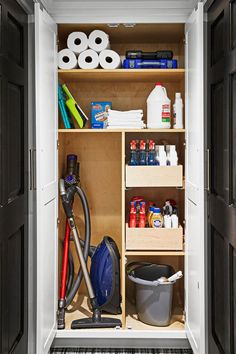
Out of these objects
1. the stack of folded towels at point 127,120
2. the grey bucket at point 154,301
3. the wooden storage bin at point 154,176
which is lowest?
the grey bucket at point 154,301

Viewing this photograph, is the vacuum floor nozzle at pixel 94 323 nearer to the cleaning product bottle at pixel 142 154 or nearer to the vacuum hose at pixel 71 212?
the vacuum hose at pixel 71 212

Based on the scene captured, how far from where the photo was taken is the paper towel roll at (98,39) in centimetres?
322

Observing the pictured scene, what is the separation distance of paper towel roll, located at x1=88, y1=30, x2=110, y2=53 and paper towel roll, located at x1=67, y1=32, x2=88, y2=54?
0.03 metres

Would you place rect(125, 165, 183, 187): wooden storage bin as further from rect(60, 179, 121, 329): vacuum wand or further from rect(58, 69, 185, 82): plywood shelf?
rect(58, 69, 185, 82): plywood shelf

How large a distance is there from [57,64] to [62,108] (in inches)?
11.7

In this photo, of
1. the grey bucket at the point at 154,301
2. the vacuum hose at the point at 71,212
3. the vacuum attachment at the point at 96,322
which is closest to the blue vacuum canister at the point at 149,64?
the vacuum hose at the point at 71,212

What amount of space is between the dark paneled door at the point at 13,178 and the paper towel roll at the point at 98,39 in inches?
34.7

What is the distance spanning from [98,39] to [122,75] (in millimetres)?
291

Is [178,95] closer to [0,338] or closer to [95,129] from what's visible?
[95,129]

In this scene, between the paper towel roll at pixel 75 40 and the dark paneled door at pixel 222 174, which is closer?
the dark paneled door at pixel 222 174

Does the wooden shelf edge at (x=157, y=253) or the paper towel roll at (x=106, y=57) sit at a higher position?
the paper towel roll at (x=106, y=57)

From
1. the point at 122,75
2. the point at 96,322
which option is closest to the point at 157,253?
the point at 96,322

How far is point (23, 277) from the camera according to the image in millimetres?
2420

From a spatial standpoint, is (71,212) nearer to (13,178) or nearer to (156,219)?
(156,219)
